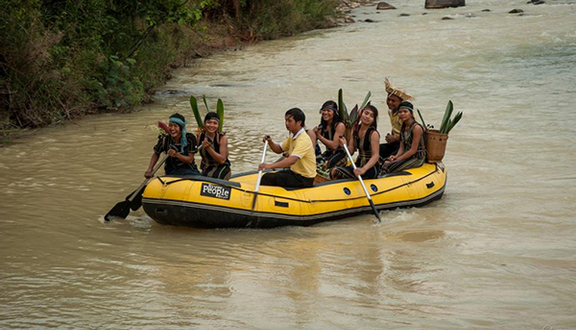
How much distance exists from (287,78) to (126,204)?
10.8 m

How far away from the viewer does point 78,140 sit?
11.8m

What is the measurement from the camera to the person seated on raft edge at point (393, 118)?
894 centimetres

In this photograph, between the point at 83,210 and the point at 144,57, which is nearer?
the point at 83,210

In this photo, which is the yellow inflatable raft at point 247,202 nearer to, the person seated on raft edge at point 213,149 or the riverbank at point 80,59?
the person seated on raft edge at point 213,149

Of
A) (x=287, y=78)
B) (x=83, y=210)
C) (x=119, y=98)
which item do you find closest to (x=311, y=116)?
(x=119, y=98)

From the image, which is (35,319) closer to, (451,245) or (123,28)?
(451,245)

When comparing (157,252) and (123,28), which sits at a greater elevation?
(123,28)

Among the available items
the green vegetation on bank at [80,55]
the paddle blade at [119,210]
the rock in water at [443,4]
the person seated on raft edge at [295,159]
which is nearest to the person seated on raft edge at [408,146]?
the person seated on raft edge at [295,159]

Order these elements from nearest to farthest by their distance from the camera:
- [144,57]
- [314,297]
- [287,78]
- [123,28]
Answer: [314,297] → [123,28] → [144,57] → [287,78]

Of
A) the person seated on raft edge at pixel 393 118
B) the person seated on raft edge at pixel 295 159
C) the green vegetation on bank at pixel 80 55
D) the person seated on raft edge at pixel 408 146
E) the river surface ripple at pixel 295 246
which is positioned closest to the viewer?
the river surface ripple at pixel 295 246

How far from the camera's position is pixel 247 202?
753 centimetres

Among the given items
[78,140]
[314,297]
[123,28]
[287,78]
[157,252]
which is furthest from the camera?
[287,78]

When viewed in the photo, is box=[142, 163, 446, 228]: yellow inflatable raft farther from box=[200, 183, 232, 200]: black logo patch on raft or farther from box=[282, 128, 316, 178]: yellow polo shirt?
box=[282, 128, 316, 178]: yellow polo shirt

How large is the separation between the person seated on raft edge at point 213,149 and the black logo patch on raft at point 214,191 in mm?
609
